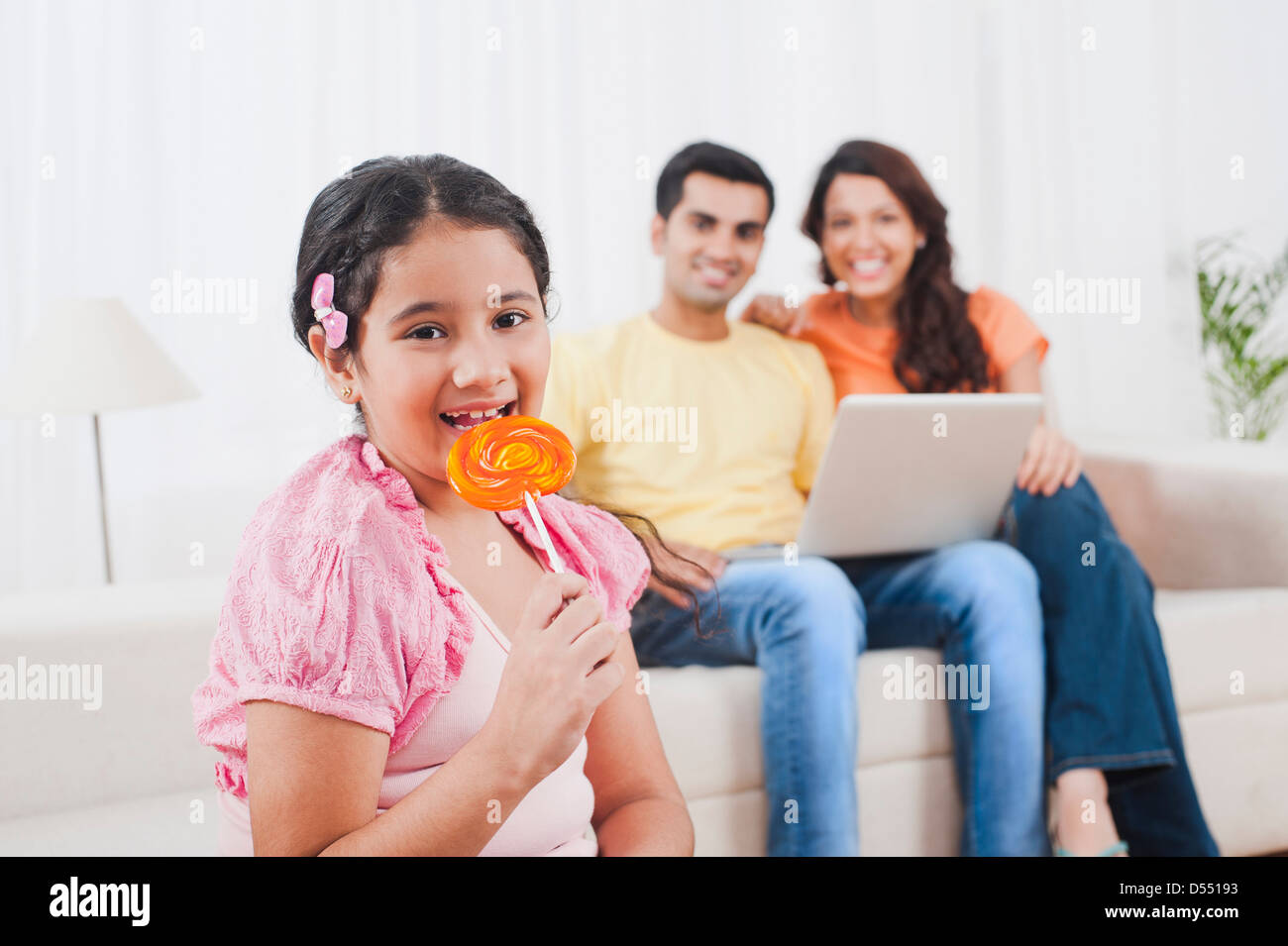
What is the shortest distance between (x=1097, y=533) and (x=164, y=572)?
145 cm

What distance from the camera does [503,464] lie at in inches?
32.2

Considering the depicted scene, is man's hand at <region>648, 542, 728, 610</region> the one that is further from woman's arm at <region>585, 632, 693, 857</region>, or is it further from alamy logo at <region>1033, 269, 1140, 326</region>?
alamy logo at <region>1033, 269, 1140, 326</region>

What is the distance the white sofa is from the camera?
122 centimetres

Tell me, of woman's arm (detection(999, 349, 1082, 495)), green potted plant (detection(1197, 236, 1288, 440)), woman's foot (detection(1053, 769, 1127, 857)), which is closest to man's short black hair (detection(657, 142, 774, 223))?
woman's arm (detection(999, 349, 1082, 495))

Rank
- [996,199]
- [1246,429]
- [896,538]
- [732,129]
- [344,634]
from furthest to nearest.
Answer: [1246,429]
[996,199]
[732,129]
[896,538]
[344,634]

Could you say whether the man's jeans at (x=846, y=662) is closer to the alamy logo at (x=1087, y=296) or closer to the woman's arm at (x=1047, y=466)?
the woman's arm at (x=1047, y=466)

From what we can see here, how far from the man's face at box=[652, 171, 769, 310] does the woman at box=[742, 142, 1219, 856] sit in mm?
127

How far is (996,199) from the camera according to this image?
255 cm

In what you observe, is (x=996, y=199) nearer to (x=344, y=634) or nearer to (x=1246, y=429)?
(x=1246, y=429)

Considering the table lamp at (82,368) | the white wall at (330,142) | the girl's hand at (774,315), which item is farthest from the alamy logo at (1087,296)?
the table lamp at (82,368)

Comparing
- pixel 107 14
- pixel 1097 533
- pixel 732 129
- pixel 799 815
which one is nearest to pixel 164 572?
pixel 107 14

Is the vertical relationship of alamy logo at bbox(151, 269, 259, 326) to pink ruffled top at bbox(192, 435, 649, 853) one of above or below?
above

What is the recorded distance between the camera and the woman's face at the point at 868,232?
5.74 feet
